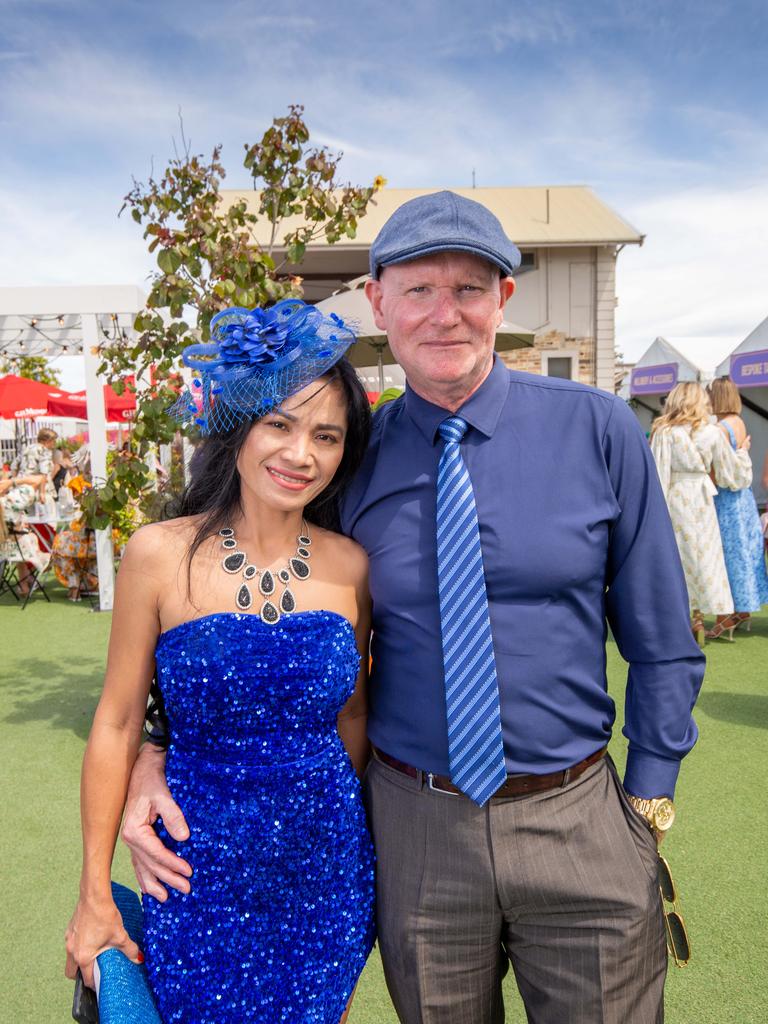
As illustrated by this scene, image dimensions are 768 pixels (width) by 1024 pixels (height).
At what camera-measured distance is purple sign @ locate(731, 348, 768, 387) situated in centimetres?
1100

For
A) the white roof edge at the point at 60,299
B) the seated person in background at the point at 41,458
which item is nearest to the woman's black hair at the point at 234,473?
the white roof edge at the point at 60,299

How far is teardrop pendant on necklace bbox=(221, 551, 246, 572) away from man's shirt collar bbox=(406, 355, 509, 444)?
464mm

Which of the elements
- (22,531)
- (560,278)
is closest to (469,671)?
(22,531)

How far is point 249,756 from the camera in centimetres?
151

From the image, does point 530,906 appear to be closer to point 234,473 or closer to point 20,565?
point 234,473

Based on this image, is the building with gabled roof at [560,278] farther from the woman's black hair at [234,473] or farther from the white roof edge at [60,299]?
the woman's black hair at [234,473]

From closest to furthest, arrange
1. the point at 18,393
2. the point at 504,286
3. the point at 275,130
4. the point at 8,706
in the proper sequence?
the point at 504,286 < the point at 275,130 < the point at 8,706 < the point at 18,393

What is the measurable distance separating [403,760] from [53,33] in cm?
470

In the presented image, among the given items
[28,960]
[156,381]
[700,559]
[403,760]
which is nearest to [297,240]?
[156,381]

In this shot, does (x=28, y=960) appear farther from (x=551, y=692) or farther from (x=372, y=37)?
(x=372, y=37)

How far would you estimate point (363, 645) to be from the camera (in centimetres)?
171

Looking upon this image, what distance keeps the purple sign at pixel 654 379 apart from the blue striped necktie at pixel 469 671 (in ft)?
44.2

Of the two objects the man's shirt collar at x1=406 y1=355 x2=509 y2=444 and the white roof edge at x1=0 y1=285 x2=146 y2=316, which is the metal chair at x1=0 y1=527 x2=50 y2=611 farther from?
the man's shirt collar at x1=406 y1=355 x2=509 y2=444

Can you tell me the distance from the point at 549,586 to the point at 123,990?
1.07 metres
